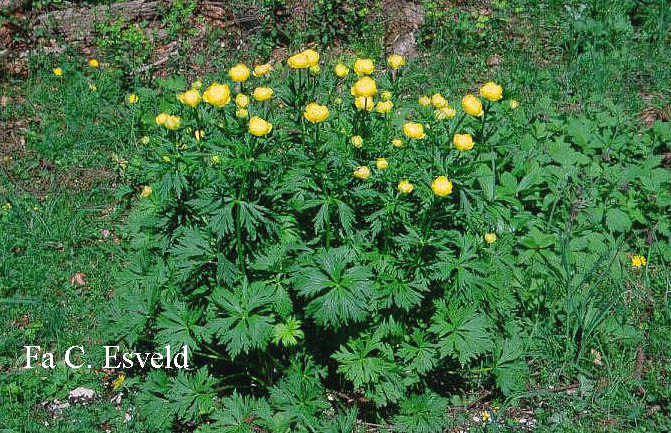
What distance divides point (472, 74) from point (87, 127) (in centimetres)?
269

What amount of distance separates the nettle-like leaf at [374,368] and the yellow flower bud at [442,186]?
0.65 meters

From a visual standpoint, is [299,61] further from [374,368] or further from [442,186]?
[374,368]

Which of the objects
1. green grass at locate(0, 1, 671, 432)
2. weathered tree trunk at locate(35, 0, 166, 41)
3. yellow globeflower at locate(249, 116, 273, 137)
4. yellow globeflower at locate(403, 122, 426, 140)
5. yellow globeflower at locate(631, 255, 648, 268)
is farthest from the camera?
weathered tree trunk at locate(35, 0, 166, 41)

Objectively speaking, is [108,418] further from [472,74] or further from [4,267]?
[472,74]

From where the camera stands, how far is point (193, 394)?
8.37 feet

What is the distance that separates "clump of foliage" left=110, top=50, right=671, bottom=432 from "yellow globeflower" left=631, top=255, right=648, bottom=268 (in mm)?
291

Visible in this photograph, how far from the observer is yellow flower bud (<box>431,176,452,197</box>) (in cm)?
→ 215

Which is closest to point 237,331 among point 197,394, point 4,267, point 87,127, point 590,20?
point 197,394

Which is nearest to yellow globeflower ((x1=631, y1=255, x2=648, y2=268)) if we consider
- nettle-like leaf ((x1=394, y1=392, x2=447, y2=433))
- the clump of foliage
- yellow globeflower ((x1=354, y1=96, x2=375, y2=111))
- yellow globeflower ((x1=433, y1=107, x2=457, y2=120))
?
the clump of foliage

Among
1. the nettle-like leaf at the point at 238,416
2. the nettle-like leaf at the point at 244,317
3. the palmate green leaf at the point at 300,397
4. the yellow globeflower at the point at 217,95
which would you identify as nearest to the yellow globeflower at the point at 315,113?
the yellow globeflower at the point at 217,95

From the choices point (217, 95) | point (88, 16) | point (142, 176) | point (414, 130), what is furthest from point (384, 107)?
point (88, 16)

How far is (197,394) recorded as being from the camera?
2547 millimetres

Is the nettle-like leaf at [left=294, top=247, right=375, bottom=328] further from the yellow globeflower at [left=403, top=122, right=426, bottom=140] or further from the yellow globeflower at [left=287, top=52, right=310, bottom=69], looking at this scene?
the yellow globeflower at [left=287, top=52, right=310, bottom=69]

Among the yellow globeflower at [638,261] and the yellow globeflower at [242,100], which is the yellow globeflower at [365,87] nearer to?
the yellow globeflower at [242,100]
